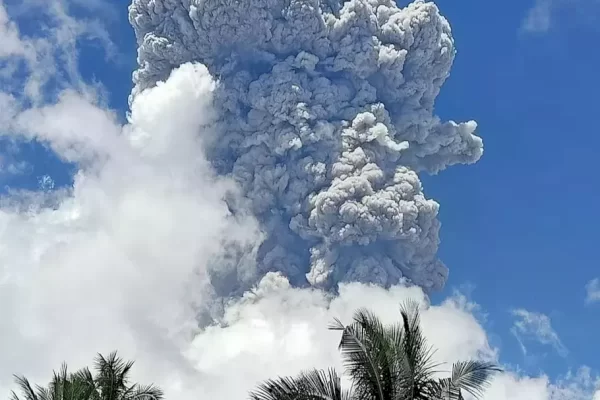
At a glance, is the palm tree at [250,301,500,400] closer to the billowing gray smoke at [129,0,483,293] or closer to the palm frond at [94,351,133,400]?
the palm frond at [94,351,133,400]

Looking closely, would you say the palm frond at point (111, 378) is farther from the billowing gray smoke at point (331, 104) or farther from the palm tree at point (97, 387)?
the billowing gray smoke at point (331, 104)

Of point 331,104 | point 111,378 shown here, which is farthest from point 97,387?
point 331,104

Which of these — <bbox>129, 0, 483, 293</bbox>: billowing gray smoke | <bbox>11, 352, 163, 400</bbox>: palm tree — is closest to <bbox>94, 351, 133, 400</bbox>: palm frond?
<bbox>11, 352, 163, 400</bbox>: palm tree

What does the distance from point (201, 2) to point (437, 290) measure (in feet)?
104

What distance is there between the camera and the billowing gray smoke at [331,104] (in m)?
68.6

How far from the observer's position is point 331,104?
71312 mm

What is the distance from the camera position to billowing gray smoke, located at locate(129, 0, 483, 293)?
6862cm

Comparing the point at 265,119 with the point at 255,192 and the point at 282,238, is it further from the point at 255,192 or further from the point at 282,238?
the point at 282,238

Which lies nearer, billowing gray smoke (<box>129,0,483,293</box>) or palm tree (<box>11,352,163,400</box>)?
palm tree (<box>11,352,163,400</box>)

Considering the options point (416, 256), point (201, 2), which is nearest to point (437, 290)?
point (416, 256)

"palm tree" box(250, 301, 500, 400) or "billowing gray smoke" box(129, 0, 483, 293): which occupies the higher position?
"billowing gray smoke" box(129, 0, 483, 293)

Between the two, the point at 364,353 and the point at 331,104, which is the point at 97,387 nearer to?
the point at 364,353

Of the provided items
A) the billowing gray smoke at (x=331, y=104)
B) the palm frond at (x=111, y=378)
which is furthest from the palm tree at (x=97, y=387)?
the billowing gray smoke at (x=331, y=104)

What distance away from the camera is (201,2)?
222 feet
